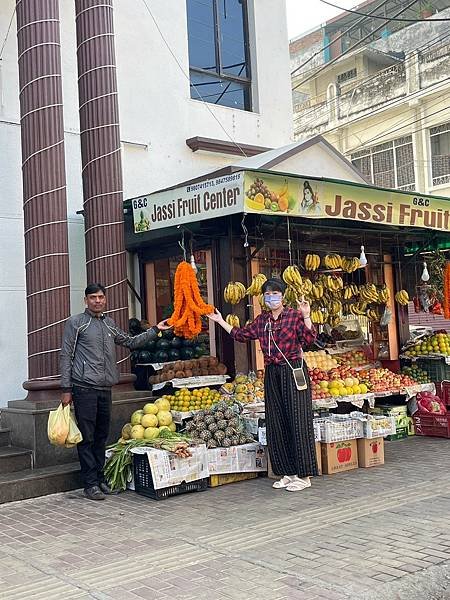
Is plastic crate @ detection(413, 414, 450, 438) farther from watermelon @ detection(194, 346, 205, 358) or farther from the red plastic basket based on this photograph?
watermelon @ detection(194, 346, 205, 358)

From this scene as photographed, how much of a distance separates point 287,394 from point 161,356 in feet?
8.77

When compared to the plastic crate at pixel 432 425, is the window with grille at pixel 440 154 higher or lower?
higher

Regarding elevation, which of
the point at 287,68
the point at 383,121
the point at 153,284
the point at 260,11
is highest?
the point at 383,121

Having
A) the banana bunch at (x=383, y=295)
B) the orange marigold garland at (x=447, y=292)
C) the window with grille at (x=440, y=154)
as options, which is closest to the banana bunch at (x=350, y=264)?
the banana bunch at (x=383, y=295)

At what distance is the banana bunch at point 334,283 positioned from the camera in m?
9.95

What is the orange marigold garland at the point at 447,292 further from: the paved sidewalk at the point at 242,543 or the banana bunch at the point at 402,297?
the paved sidewalk at the point at 242,543

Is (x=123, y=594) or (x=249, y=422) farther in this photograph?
(x=249, y=422)

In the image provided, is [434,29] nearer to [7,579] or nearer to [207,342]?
[207,342]

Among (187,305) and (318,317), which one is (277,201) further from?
(318,317)

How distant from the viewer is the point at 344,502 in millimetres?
6301

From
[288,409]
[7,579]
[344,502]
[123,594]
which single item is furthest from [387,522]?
[7,579]

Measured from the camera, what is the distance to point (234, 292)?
8.59 m

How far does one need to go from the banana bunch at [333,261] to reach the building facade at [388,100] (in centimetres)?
1165

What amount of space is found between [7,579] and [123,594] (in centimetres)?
92
